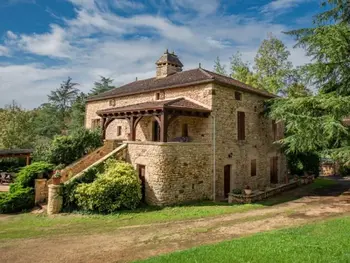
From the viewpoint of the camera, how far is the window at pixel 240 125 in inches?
636

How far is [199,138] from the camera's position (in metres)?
15.0

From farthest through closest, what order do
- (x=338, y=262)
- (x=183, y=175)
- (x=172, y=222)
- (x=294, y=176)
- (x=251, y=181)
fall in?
(x=294, y=176) < (x=251, y=181) < (x=183, y=175) < (x=172, y=222) < (x=338, y=262)

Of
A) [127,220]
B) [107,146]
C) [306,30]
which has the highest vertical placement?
[306,30]

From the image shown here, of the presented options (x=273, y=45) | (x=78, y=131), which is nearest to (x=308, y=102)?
(x=78, y=131)

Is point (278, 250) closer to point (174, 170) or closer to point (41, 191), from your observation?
point (174, 170)

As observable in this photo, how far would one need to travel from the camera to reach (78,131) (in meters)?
16.9

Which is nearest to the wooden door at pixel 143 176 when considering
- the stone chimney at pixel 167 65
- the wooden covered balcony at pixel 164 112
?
the wooden covered balcony at pixel 164 112

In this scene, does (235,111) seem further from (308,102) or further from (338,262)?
(338,262)

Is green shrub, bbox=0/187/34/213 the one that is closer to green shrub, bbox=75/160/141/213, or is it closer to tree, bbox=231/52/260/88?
green shrub, bbox=75/160/141/213

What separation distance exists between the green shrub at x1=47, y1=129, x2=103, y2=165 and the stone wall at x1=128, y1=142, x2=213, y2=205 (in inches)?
166

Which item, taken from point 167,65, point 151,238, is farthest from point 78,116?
point 151,238

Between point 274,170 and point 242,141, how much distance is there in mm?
5332

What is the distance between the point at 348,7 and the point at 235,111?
7823mm

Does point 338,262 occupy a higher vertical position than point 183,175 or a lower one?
lower
